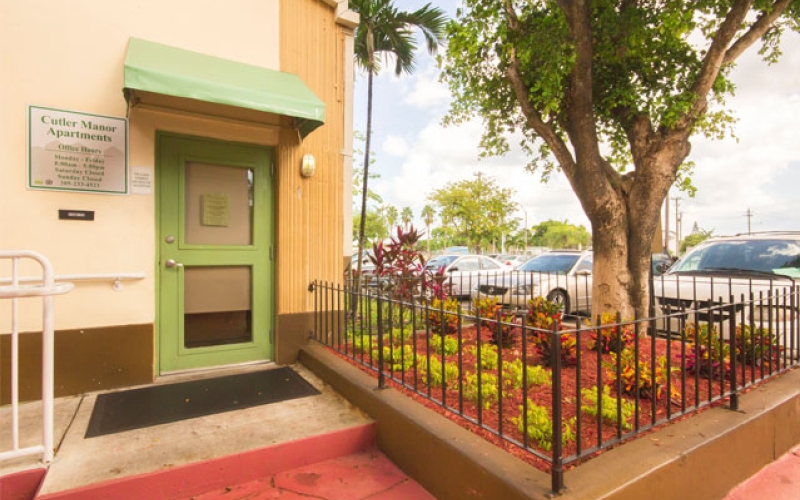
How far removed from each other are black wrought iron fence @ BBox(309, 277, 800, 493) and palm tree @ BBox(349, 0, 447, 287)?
5.06 meters

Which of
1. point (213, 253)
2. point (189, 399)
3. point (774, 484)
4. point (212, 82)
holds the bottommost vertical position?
point (774, 484)

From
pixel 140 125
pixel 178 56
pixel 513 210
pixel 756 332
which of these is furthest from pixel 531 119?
pixel 513 210

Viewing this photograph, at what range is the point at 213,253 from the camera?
13.5ft

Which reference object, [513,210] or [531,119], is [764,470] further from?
[513,210]

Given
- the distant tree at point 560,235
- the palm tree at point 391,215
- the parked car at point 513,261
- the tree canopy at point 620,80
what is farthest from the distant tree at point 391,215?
the distant tree at point 560,235

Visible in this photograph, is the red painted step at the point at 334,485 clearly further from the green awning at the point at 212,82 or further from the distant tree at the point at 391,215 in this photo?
the distant tree at the point at 391,215

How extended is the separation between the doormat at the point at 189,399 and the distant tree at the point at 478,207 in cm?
2717

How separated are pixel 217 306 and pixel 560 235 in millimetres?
75205

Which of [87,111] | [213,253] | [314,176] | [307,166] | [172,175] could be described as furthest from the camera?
[314,176]

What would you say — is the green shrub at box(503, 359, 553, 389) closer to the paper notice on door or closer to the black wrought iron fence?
the black wrought iron fence

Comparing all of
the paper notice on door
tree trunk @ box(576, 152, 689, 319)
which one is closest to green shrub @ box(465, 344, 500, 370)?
tree trunk @ box(576, 152, 689, 319)

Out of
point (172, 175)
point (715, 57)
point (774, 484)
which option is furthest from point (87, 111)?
point (715, 57)

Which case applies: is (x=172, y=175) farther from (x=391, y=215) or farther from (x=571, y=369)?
(x=391, y=215)

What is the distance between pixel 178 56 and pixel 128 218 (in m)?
1.48
